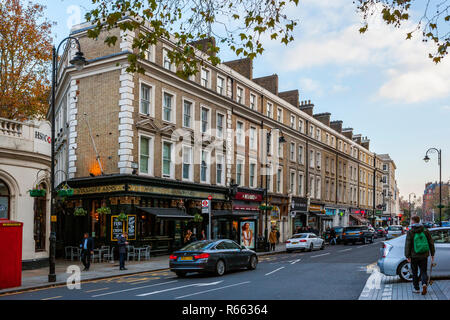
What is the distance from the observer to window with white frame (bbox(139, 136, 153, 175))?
26938 mm

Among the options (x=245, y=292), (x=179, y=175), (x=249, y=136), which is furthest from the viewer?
(x=249, y=136)

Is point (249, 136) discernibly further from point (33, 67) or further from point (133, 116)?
point (33, 67)

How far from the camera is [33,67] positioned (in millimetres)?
32656

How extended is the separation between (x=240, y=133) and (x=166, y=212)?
43.4ft

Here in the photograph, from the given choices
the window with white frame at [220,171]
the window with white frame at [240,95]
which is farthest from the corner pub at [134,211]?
the window with white frame at [240,95]

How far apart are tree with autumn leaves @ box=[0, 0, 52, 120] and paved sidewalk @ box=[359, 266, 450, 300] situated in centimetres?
2627

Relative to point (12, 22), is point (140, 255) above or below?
below

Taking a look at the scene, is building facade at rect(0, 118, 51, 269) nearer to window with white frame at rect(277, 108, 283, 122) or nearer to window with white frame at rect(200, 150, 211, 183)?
window with white frame at rect(200, 150, 211, 183)

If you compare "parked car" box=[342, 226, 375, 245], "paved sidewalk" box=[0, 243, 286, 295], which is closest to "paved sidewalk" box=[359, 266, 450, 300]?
"paved sidewalk" box=[0, 243, 286, 295]

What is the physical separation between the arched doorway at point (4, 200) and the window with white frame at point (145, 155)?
884 cm

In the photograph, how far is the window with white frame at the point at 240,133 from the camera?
37.7 metres
